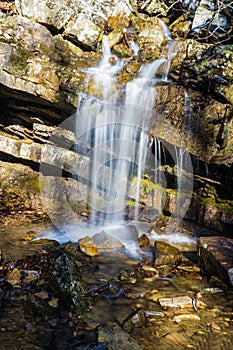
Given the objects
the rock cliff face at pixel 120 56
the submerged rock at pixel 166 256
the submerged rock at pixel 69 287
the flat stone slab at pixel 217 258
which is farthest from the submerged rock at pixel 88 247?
the rock cliff face at pixel 120 56

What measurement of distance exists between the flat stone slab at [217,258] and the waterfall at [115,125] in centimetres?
291

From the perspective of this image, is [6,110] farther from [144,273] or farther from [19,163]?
[144,273]

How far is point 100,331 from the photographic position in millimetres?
3527

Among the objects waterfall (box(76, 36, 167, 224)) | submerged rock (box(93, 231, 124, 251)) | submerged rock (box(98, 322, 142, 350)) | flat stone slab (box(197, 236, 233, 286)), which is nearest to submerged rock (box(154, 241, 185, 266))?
Answer: flat stone slab (box(197, 236, 233, 286))

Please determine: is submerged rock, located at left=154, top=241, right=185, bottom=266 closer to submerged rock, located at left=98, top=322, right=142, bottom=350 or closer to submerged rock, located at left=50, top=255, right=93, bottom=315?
submerged rock, located at left=50, top=255, right=93, bottom=315

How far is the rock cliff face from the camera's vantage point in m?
6.79

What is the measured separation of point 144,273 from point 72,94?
4.59 metres

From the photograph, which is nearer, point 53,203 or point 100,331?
point 100,331

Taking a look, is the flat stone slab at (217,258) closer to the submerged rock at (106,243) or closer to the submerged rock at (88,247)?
the submerged rock at (106,243)

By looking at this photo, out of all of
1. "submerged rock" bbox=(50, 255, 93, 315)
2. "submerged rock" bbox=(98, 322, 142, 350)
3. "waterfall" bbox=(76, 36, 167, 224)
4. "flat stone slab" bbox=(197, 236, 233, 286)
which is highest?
"waterfall" bbox=(76, 36, 167, 224)

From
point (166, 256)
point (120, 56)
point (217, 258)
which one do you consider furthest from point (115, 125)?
point (217, 258)

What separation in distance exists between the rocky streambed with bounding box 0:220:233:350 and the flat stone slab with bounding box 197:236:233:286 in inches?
1.7

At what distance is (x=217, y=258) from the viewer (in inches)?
199

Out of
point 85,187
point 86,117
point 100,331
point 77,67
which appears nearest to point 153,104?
point 86,117
